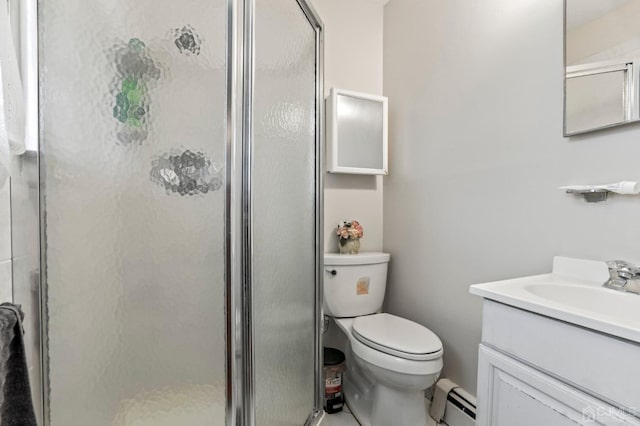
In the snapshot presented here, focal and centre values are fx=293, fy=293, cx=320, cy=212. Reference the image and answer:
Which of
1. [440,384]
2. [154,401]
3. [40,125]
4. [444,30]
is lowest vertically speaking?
[440,384]

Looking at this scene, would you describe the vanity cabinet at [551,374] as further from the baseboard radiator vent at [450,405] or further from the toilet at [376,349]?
the baseboard radiator vent at [450,405]

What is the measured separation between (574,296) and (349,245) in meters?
1.01

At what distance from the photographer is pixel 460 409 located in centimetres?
130

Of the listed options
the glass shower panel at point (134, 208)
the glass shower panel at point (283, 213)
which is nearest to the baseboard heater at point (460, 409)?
the glass shower panel at point (283, 213)

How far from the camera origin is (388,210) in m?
1.87

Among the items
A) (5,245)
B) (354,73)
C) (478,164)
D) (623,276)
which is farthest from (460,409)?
(354,73)

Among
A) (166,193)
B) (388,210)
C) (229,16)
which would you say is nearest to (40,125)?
(166,193)

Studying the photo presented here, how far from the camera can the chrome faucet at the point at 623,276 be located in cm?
80

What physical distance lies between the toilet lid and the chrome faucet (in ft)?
1.98

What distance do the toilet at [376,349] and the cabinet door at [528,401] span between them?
1.09ft

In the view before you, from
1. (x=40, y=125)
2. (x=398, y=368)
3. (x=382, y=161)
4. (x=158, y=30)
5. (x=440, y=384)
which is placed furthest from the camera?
(x=382, y=161)

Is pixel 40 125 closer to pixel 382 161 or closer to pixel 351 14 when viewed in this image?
pixel 382 161

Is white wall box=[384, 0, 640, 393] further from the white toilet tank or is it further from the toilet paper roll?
the white toilet tank

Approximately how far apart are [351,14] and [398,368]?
1984mm
